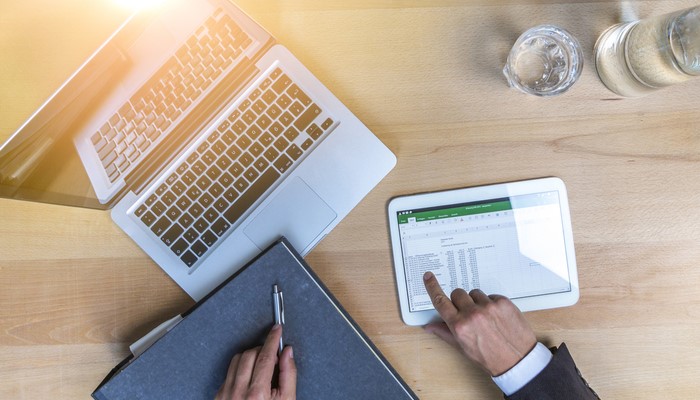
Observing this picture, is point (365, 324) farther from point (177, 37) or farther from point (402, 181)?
point (177, 37)

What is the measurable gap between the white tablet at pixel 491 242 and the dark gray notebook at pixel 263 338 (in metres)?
0.10

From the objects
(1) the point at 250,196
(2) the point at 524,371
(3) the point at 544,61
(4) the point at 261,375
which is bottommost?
(4) the point at 261,375

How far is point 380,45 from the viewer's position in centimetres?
71

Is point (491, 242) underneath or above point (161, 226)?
above

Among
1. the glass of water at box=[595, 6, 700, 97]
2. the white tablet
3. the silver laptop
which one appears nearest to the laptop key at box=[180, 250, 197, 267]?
the silver laptop

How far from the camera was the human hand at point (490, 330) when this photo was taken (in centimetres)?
68

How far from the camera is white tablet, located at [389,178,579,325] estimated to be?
708 mm

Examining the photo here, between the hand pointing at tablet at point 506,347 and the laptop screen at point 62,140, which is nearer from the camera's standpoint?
the laptop screen at point 62,140

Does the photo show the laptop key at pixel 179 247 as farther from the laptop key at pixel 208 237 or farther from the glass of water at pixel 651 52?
the glass of water at pixel 651 52

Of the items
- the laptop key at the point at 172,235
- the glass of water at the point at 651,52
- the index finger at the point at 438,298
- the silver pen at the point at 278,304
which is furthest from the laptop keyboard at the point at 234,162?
the glass of water at the point at 651,52

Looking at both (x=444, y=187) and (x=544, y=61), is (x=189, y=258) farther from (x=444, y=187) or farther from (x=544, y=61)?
(x=544, y=61)

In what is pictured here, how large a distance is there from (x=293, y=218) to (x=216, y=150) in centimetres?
14

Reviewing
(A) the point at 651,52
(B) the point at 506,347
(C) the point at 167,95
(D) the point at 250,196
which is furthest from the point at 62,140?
(A) the point at 651,52

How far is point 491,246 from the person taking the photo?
2.33 ft
